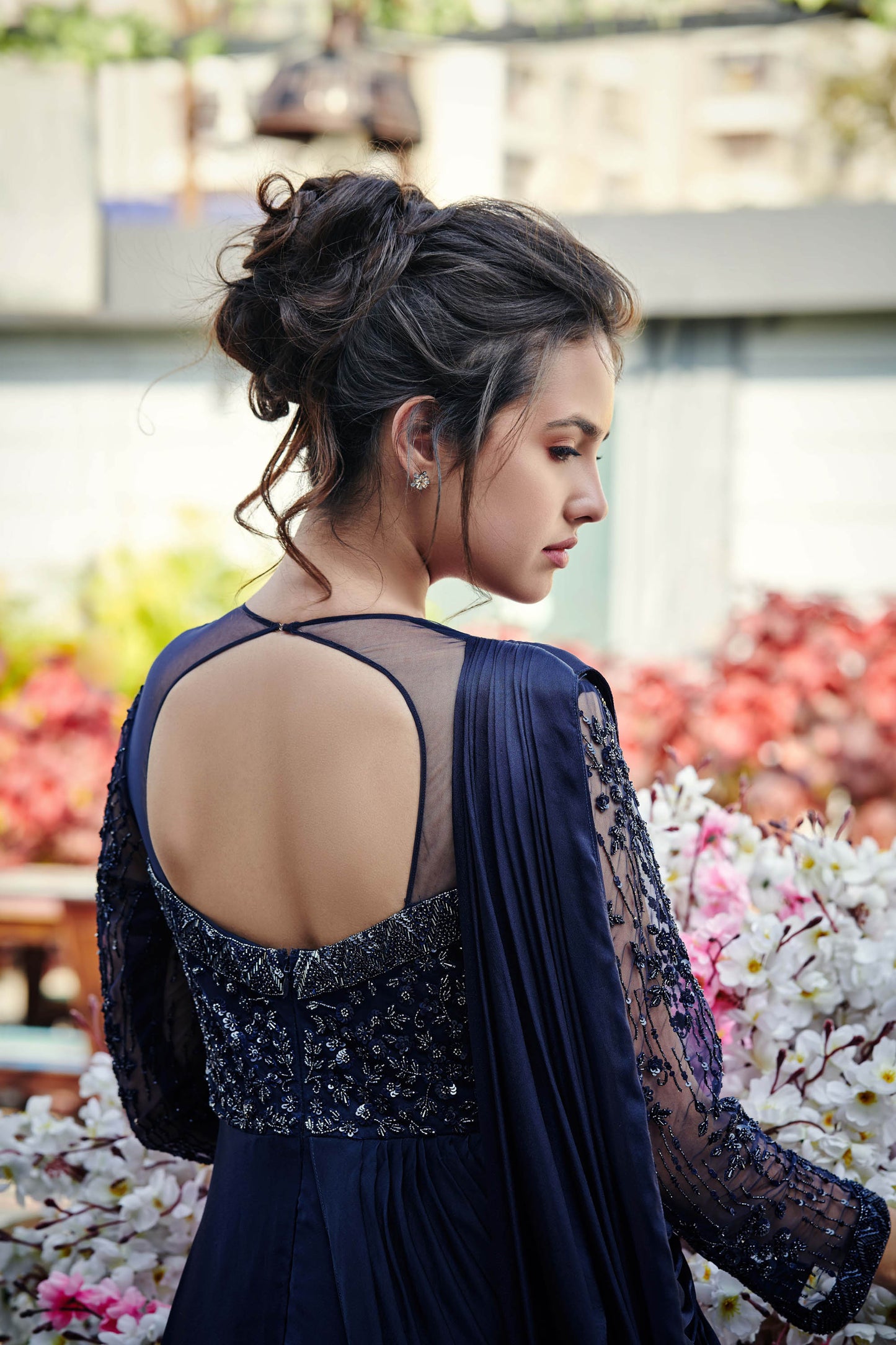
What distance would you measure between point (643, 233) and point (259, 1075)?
532cm

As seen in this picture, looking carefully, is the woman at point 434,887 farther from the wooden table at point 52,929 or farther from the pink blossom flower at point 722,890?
the wooden table at point 52,929

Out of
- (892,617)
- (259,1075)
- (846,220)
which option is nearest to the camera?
(259,1075)

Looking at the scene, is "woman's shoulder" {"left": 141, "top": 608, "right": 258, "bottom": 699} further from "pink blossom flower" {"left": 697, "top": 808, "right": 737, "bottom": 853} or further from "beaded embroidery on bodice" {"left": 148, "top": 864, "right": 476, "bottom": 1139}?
"pink blossom flower" {"left": 697, "top": 808, "right": 737, "bottom": 853}

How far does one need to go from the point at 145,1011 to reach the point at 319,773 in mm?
597

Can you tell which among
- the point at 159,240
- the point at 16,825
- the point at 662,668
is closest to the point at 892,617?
the point at 662,668

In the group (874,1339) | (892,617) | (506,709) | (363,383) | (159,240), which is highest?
(159,240)

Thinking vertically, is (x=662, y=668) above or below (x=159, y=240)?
below

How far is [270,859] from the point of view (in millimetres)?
1071

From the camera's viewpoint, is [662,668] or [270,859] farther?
[662,668]

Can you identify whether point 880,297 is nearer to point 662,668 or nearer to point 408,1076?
point 662,668

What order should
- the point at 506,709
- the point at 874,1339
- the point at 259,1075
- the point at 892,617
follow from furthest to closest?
the point at 892,617 < the point at 874,1339 < the point at 259,1075 < the point at 506,709

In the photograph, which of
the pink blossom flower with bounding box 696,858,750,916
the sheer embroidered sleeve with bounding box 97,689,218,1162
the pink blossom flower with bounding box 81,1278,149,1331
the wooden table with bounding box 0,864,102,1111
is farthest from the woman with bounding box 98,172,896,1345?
the wooden table with bounding box 0,864,102,1111

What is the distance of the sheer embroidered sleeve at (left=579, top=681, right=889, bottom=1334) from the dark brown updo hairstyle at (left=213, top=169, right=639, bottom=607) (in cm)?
31

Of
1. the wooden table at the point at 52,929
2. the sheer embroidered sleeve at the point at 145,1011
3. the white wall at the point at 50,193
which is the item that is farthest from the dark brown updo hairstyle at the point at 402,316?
the white wall at the point at 50,193
